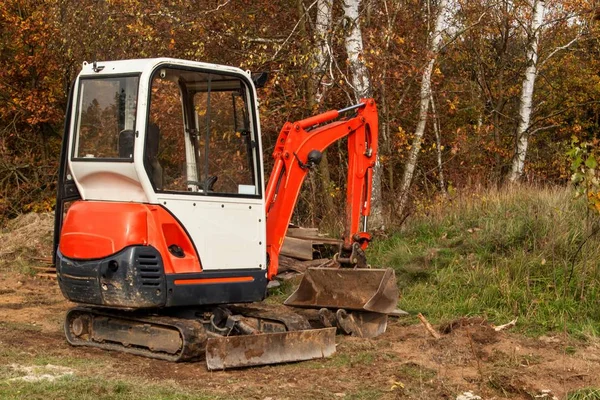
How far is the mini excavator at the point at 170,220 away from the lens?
714 cm

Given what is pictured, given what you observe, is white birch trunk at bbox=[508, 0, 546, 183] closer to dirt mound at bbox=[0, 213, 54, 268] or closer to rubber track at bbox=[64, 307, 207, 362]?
dirt mound at bbox=[0, 213, 54, 268]

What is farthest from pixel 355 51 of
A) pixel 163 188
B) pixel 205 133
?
pixel 163 188

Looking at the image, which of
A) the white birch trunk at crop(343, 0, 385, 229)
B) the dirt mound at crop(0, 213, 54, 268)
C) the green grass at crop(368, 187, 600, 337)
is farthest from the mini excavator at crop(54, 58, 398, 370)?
the dirt mound at crop(0, 213, 54, 268)

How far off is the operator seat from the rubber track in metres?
1.19

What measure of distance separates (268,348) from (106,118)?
8.10 feet

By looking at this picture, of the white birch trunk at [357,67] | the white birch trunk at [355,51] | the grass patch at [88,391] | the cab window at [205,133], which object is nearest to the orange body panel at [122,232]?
the cab window at [205,133]

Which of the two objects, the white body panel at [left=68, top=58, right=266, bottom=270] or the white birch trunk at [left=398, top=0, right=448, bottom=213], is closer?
the white body panel at [left=68, top=58, right=266, bottom=270]

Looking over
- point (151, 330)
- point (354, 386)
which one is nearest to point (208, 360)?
point (151, 330)

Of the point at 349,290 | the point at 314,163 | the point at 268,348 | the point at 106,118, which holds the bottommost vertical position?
the point at 268,348

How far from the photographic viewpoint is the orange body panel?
7.14 meters

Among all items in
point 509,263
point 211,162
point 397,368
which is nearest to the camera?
point 397,368

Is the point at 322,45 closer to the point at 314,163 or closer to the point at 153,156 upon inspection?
the point at 314,163

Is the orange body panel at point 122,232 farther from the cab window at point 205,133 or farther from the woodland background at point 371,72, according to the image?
the woodland background at point 371,72

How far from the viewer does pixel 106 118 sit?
7441 millimetres
